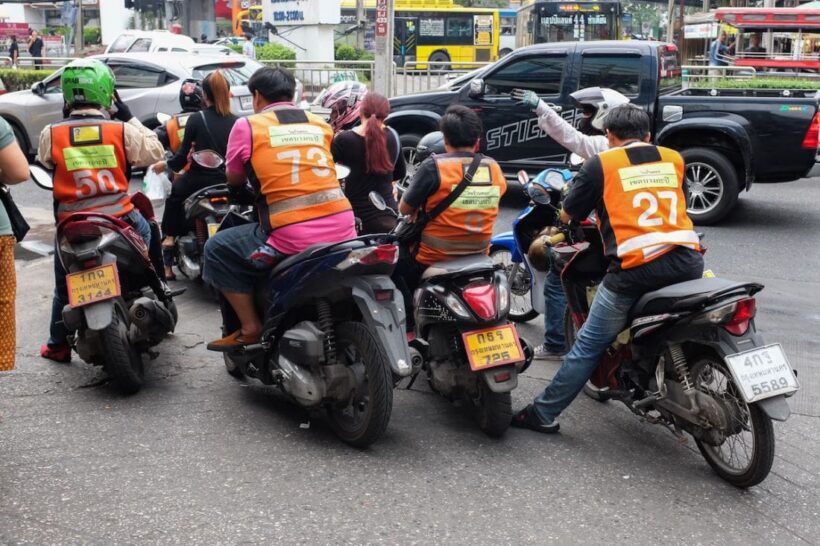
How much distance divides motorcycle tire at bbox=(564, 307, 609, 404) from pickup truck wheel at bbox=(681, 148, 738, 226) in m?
5.10

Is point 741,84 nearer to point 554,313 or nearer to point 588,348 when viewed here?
point 554,313

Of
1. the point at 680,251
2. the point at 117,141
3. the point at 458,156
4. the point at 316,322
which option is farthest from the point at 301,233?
the point at 680,251

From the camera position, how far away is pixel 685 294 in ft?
13.6

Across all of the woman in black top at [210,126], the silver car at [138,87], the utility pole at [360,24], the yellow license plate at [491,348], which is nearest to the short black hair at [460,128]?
the yellow license plate at [491,348]

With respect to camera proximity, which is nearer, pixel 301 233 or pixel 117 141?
pixel 301 233

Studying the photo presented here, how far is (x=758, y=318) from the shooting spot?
700 centimetres

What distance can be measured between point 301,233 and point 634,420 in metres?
2.01

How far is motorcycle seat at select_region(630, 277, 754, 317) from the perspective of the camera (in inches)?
160

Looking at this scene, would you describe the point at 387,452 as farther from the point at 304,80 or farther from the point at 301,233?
the point at 304,80

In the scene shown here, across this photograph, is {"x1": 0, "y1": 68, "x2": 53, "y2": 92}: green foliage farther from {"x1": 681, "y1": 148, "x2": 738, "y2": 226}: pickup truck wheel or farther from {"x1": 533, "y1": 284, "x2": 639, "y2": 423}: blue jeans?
{"x1": 533, "y1": 284, "x2": 639, "y2": 423}: blue jeans

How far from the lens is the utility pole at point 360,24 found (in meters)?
37.3

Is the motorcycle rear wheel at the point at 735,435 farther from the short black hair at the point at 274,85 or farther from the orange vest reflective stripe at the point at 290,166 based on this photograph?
the short black hair at the point at 274,85

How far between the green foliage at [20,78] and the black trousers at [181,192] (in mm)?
15275

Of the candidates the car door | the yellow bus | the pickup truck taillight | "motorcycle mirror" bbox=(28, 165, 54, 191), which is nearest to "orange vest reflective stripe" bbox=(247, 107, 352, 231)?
"motorcycle mirror" bbox=(28, 165, 54, 191)
